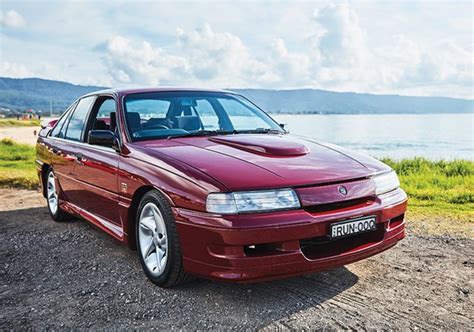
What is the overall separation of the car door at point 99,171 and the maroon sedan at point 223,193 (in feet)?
0.06

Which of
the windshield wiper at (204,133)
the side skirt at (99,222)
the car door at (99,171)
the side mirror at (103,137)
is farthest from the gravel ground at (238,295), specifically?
the windshield wiper at (204,133)

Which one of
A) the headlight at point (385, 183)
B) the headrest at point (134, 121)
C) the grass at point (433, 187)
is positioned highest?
the headrest at point (134, 121)

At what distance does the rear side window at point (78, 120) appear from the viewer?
5.20 m

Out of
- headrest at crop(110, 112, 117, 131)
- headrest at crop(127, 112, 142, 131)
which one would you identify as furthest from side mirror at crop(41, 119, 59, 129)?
headrest at crop(127, 112, 142, 131)

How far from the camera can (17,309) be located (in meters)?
3.28

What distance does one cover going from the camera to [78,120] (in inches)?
213

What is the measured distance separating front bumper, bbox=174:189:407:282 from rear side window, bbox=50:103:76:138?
124 inches

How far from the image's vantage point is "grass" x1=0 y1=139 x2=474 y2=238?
18.7 feet

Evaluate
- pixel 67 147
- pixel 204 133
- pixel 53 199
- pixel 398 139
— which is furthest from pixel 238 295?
pixel 398 139

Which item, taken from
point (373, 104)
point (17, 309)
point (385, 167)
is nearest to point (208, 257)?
point (17, 309)

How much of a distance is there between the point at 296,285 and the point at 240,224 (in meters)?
0.98

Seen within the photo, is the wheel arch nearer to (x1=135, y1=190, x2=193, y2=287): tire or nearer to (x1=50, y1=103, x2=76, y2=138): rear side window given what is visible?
(x1=50, y1=103, x2=76, y2=138): rear side window

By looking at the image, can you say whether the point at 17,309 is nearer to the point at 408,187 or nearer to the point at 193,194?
A: the point at 193,194

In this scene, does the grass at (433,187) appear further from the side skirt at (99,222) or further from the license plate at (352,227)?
the side skirt at (99,222)
